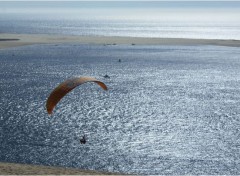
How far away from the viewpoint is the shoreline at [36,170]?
26336 mm

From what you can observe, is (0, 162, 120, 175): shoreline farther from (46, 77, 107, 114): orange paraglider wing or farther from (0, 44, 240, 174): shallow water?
(46, 77, 107, 114): orange paraglider wing

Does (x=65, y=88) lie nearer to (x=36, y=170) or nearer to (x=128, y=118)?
(x=36, y=170)

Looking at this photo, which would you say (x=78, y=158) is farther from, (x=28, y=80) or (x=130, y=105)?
(x=28, y=80)

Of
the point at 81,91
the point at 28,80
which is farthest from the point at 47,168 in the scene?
the point at 28,80

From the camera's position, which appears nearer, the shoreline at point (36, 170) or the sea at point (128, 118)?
the shoreline at point (36, 170)

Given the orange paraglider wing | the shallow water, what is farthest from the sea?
the orange paraglider wing

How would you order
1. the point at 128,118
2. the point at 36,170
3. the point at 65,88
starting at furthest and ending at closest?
the point at 128,118, the point at 36,170, the point at 65,88

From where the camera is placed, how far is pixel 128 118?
41.2 meters

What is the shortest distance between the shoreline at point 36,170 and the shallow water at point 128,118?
3.47 feet

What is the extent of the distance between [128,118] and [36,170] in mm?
14902

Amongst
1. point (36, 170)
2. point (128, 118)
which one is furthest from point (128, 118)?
point (36, 170)

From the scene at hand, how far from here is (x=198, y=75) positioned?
68.3 m

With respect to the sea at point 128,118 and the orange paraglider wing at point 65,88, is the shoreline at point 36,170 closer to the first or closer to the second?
the sea at point 128,118

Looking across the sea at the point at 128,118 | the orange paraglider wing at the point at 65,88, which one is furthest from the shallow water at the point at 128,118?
the orange paraglider wing at the point at 65,88
